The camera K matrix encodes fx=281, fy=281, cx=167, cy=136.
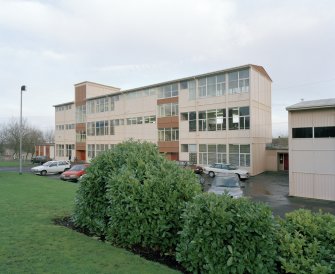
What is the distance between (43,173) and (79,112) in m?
25.5

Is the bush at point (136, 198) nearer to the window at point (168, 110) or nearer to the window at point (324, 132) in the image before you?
the window at point (324, 132)

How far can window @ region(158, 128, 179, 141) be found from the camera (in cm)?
3800

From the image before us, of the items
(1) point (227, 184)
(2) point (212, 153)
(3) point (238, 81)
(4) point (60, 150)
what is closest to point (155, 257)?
(1) point (227, 184)

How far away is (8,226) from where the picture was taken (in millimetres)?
7875

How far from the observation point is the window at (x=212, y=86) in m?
33.2

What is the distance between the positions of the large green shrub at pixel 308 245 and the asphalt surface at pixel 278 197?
5.59 metres

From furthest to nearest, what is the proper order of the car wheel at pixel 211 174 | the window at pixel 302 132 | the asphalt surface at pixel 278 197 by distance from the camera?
the car wheel at pixel 211 174, the window at pixel 302 132, the asphalt surface at pixel 278 197

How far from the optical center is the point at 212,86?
112 ft

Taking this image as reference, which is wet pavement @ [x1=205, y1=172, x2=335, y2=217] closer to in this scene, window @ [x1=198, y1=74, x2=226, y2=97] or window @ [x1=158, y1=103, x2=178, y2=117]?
window @ [x1=198, y1=74, x2=226, y2=97]

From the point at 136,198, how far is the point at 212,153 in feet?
94.0

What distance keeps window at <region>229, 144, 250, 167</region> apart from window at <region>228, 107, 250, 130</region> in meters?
2.22

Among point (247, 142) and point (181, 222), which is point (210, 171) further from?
point (181, 222)

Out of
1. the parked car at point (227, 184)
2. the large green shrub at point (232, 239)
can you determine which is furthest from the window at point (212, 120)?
the large green shrub at point (232, 239)

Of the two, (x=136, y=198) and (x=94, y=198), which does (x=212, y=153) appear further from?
(x=136, y=198)
